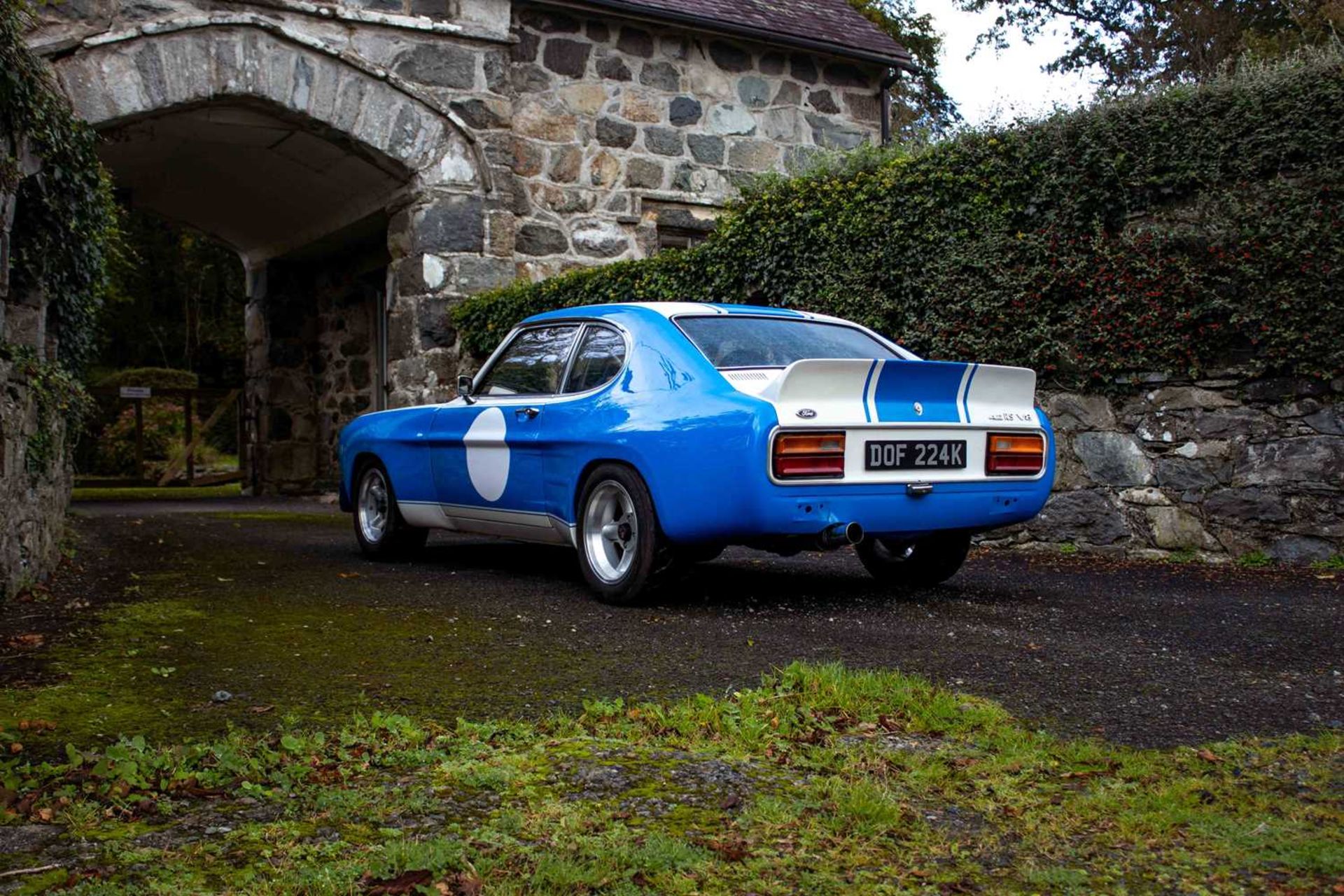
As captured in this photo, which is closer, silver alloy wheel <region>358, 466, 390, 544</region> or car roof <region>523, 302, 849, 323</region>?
car roof <region>523, 302, 849, 323</region>

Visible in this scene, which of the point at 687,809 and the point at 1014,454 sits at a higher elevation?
the point at 1014,454

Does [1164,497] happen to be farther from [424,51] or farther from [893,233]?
[424,51]

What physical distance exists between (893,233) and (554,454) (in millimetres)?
3322

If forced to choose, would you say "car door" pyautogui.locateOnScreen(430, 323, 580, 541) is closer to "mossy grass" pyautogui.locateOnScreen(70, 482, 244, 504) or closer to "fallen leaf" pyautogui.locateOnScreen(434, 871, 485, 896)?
"fallen leaf" pyautogui.locateOnScreen(434, 871, 485, 896)

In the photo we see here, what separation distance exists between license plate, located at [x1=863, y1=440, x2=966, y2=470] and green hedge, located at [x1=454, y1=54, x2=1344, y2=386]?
2442mm

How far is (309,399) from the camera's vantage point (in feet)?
59.3

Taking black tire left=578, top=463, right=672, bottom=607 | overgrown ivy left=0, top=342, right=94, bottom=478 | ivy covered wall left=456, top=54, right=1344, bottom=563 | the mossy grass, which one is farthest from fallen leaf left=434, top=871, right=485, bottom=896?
the mossy grass

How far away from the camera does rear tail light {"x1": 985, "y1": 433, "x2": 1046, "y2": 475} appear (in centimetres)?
598

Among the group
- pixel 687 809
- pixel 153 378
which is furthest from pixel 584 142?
pixel 153 378

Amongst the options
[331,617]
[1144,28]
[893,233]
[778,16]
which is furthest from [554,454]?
[1144,28]

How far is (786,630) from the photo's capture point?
5293 millimetres

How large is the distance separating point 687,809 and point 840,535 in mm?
2681

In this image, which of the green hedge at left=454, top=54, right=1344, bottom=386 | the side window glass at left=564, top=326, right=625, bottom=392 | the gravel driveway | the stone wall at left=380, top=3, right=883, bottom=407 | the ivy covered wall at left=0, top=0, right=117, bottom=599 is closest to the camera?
the gravel driveway

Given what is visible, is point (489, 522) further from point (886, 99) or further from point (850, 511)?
point (886, 99)
